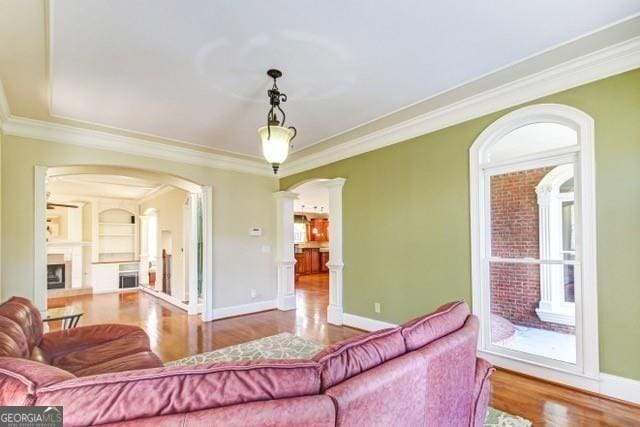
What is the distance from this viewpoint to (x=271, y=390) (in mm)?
987

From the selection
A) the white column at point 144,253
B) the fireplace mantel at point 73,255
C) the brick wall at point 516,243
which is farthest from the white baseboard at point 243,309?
the fireplace mantel at point 73,255

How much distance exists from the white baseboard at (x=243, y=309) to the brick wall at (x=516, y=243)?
385cm

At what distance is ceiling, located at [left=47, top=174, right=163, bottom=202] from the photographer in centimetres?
653

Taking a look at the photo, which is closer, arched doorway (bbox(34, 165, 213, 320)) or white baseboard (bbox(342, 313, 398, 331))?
arched doorway (bbox(34, 165, 213, 320))

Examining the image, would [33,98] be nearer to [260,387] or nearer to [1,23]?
[1,23]

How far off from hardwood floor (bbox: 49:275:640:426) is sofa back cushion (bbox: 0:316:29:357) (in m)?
1.68

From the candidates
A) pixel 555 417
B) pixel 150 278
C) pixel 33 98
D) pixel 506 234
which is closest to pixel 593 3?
pixel 506 234

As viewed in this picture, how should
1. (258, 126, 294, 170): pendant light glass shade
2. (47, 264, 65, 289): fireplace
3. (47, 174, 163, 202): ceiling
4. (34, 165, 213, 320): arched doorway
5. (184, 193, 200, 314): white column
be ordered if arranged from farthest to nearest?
(47, 264, 65, 289): fireplace
(47, 174, 163, 202): ceiling
(184, 193, 200, 314): white column
(34, 165, 213, 320): arched doorway
(258, 126, 294, 170): pendant light glass shade

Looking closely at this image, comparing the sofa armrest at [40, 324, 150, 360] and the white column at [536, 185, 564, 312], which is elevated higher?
the white column at [536, 185, 564, 312]

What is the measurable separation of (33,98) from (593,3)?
4.73m

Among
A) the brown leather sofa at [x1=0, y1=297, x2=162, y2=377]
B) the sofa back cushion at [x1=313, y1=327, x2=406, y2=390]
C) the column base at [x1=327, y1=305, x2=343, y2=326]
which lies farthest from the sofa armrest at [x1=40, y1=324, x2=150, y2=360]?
the column base at [x1=327, y1=305, x2=343, y2=326]

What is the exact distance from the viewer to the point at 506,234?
3.20 metres

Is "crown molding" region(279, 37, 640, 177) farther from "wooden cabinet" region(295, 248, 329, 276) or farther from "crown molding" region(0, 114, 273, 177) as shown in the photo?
"wooden cabinet" region(295, 248, 329, 276)

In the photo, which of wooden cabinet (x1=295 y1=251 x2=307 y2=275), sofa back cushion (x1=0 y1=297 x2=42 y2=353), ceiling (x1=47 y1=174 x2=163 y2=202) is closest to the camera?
sofa back cushion (x1=0 y1=297 x2=42 y2=353)
